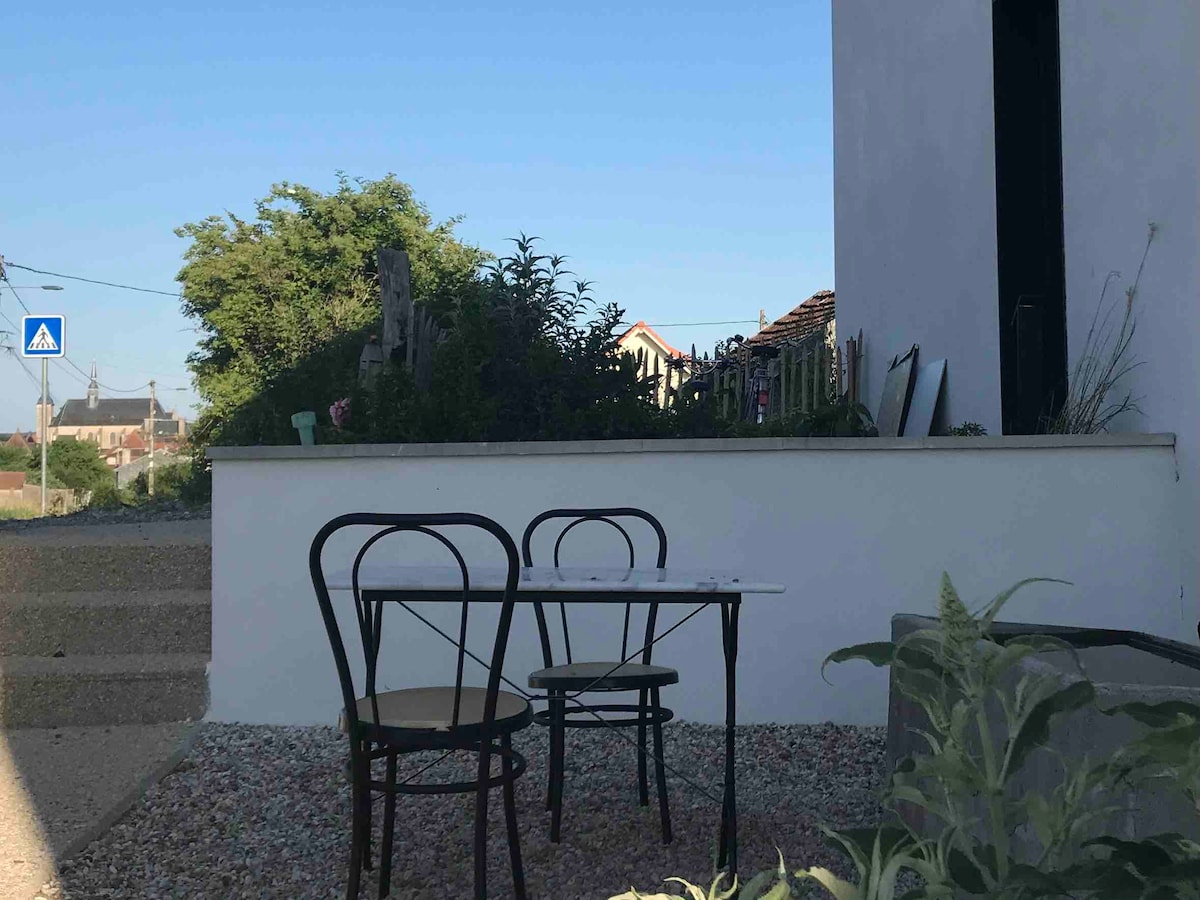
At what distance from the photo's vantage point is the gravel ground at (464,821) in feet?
9.04

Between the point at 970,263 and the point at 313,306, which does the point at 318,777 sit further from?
the point at 313,306

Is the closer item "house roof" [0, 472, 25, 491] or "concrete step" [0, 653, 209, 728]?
"concrete step" [0, 653, 209, 728]

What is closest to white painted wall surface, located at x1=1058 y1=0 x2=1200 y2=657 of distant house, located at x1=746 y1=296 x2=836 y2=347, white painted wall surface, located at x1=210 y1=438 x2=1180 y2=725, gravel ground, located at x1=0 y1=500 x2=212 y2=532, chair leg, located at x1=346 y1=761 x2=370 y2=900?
white painted wall surface, located at x1=210 y1=438 x2=1180 y2=725

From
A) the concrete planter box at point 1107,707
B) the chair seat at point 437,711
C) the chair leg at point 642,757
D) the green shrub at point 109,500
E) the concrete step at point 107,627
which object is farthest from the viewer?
the green shrub at point 109,500

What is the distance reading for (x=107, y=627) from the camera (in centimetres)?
474

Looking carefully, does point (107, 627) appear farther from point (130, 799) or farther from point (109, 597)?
point (130, 799)

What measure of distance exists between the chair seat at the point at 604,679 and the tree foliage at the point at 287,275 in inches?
688

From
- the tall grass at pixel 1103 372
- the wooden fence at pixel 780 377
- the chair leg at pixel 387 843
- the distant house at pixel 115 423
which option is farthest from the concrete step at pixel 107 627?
the distant house at pixel 115 423

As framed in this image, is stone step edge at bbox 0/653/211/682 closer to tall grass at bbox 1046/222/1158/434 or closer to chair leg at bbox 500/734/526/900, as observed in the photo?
chair leg at bbox 500/734/526/900

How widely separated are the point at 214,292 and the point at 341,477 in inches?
751

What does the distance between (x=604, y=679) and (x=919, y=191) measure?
524 centimetres

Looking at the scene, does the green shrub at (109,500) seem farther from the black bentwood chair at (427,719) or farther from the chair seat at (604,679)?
the black bentwood chair at (427,719)

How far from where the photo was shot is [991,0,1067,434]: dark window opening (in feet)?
18.0

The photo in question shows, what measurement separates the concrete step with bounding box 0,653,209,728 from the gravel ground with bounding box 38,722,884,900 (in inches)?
10.6
